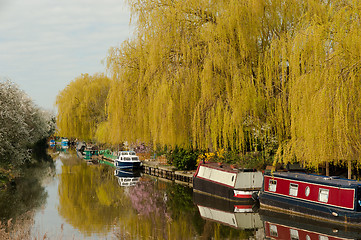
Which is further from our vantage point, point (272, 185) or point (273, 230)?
point (272, 185)

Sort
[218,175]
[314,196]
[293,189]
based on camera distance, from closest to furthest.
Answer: [314,196] < [293,189] < [218,175]

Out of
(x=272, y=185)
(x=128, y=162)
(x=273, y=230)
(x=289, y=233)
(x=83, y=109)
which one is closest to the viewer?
(x=289, y=233)

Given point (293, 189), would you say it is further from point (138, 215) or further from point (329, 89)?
point (138, 215)

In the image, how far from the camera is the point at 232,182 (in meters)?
21.2

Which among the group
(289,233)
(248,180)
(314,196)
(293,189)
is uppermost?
(248,180)

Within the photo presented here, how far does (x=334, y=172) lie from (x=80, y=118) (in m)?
36.3

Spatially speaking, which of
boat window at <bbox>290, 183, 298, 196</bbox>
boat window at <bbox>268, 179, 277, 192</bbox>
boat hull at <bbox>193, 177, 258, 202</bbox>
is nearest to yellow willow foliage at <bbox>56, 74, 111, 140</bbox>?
boat hull at <bbox>193, 177, 258, 202</bbox>

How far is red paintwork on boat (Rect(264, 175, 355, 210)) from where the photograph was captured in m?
15.7

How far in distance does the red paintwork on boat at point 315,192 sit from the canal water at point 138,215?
0.95 meters

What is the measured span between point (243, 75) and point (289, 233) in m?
7.05

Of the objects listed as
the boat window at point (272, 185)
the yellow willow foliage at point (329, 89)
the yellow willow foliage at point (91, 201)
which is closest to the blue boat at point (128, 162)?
the yellow willow foliage at point (91, 201)

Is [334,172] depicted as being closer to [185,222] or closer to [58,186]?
[185,222]

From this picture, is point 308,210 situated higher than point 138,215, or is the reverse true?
point 308,210

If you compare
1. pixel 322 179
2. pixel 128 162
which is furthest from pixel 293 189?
pixel 128 162
